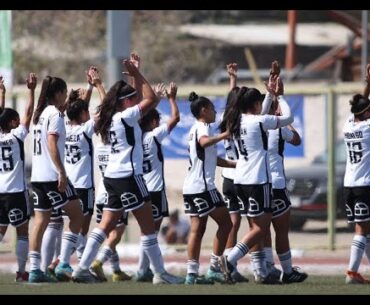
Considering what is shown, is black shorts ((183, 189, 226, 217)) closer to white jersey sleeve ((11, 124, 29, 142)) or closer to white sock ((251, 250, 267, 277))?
white sock ((251, 250, 267, 277))

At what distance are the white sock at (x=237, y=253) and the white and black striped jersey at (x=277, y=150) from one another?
1097 millimetres

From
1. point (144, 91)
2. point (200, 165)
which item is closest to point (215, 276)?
point (200, 165)

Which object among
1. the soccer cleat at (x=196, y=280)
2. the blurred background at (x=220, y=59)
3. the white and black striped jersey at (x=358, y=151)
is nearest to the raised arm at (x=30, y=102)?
the soccer cleat at (x=196, y=280)

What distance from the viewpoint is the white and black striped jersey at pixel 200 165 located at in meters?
15.6

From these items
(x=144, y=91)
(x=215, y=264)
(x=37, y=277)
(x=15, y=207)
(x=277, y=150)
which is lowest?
(x=37, y=277)

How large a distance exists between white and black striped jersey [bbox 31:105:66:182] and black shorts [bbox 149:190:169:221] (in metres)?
1.38

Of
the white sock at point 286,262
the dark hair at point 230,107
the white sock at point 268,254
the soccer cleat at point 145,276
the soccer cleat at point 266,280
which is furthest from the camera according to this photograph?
the soccer cleat at point 145,276

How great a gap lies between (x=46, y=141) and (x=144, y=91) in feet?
5.04

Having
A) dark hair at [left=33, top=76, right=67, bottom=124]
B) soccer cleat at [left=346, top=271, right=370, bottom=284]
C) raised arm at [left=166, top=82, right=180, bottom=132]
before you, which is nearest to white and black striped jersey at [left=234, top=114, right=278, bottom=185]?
raised arm at [left=166, top=82, right=180, bottom=132]

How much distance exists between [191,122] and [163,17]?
18493mm

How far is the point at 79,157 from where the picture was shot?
55.0 ft

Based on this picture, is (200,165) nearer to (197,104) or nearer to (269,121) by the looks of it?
(197,104)

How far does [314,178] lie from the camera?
22688 mm

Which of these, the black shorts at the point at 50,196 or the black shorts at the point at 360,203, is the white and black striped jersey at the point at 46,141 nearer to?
the black shorts at the point at 50,196
